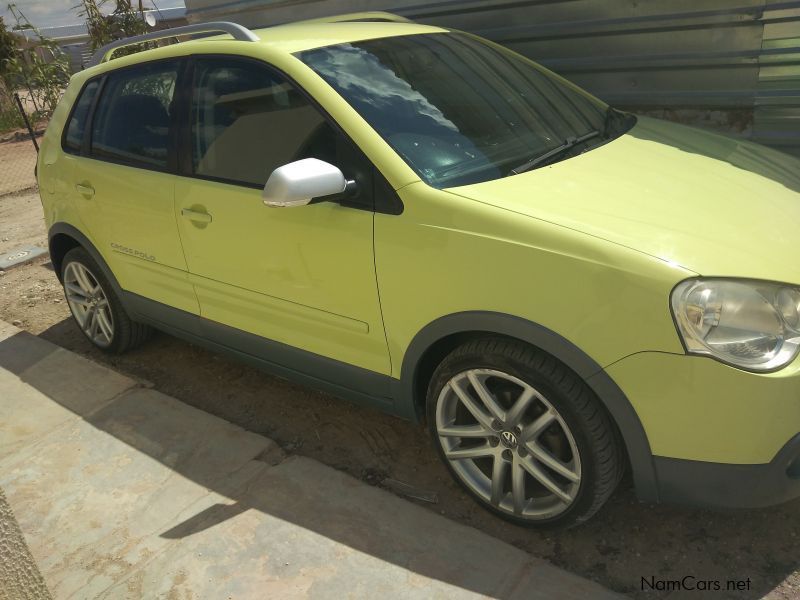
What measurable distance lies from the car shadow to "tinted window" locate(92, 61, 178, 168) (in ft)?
4.30

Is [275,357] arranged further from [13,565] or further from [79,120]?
[79,120]

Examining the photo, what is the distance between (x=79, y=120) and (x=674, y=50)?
366cm

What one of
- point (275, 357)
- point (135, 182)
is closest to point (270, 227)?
point (275, 357)

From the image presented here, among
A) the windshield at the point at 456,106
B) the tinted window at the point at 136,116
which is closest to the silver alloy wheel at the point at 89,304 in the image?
the tinted window at the point at 136,116

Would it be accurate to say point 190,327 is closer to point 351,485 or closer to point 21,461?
point 21,461

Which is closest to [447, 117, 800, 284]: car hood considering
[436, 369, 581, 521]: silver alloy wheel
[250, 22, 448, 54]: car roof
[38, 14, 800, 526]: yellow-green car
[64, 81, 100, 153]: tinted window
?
[38, 14, 800, 526]: yellow-green car

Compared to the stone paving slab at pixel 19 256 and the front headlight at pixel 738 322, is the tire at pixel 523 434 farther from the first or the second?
the stone paving slab at pixel 19 256

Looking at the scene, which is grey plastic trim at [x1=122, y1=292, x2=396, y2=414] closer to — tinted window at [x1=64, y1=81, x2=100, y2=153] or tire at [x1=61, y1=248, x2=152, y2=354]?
tire at [x1=61, y1=248, x2=152, y2=354]

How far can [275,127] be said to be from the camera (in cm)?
300

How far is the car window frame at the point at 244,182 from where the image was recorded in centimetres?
257

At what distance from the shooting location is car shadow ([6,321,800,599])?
7.98 ft

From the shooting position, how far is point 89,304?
4410mm

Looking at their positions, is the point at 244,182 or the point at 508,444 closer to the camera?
the point at 508,444

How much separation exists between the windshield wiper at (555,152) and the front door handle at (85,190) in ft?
7.86
